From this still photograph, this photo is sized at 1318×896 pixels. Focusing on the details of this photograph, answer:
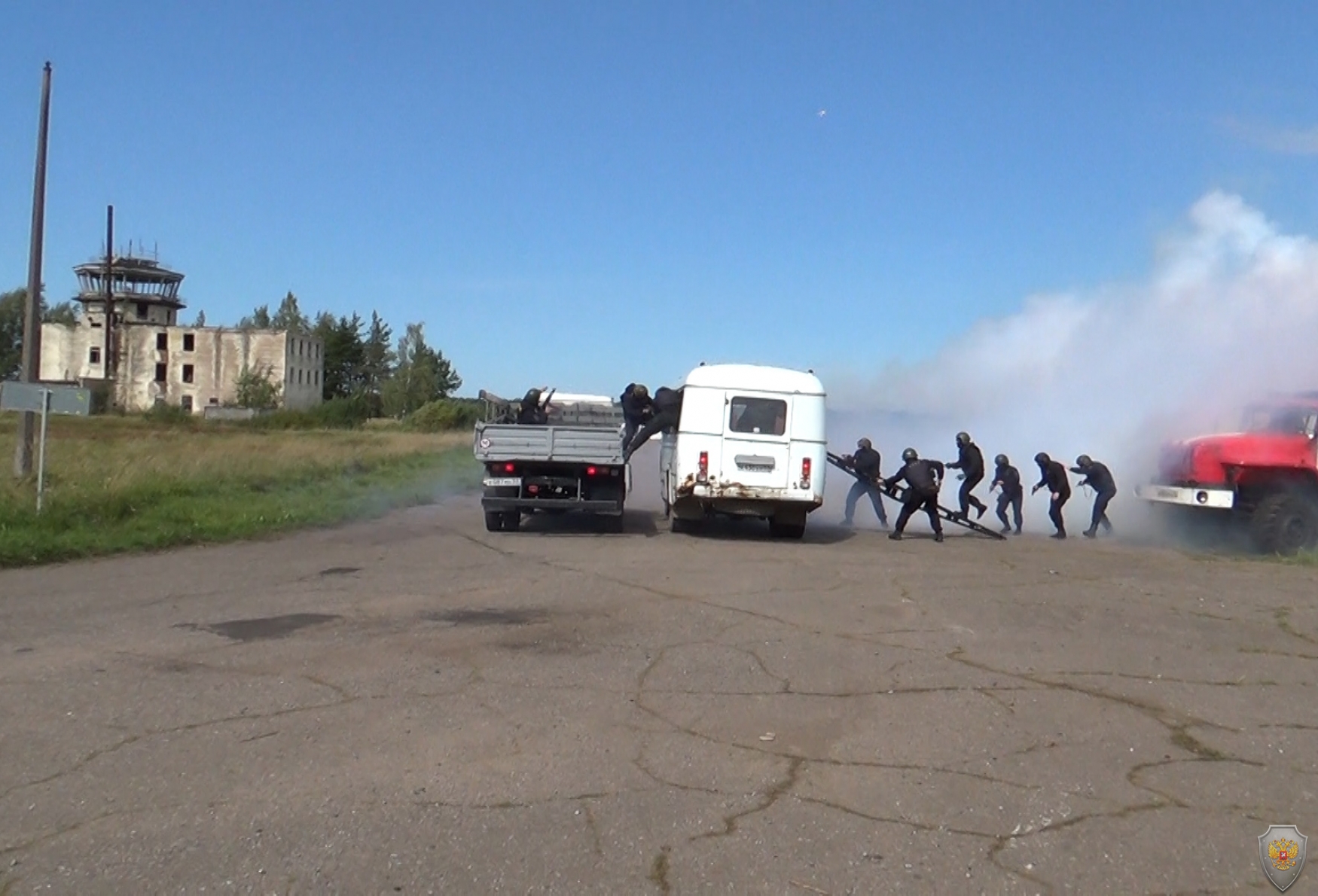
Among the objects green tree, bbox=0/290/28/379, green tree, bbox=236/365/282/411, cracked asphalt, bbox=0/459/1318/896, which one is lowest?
cracked asphalt, bbox=0/459/1318/896

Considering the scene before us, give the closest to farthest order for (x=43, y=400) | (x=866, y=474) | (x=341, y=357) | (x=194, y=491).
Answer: (x=43, y=400) < (x=194, y=491) < (x=866, y=474) < (x=341, y=357)

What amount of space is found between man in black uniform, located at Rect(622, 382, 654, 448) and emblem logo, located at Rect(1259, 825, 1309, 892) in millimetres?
13706

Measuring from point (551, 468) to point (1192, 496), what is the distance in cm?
952

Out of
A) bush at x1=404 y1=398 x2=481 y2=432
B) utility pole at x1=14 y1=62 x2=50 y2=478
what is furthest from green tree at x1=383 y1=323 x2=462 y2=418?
utility pole at x1=14 y1=62 x2=50 y2=478

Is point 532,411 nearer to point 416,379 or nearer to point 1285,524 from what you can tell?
point 1285,524

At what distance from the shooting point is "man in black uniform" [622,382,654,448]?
18.7 meters

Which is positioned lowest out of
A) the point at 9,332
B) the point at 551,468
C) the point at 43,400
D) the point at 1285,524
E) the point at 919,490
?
the point at 1285,524

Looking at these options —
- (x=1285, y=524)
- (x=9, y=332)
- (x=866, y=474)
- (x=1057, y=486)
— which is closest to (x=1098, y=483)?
(x=1057, y=486)

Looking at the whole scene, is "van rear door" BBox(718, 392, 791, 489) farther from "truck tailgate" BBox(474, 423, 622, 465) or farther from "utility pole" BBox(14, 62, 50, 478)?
"utility pole" BBox(14, 62, 50, 478)

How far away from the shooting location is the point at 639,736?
6656mm

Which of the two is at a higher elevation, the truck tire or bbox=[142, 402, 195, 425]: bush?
bbox=[142, 402, 195, 425]: bush

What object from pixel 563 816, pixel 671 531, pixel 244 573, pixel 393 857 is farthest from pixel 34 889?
pixel 671 531

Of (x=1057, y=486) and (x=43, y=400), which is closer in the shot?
(x=43, y=400)

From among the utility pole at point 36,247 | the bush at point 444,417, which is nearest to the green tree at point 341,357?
the bush at point 444,417
